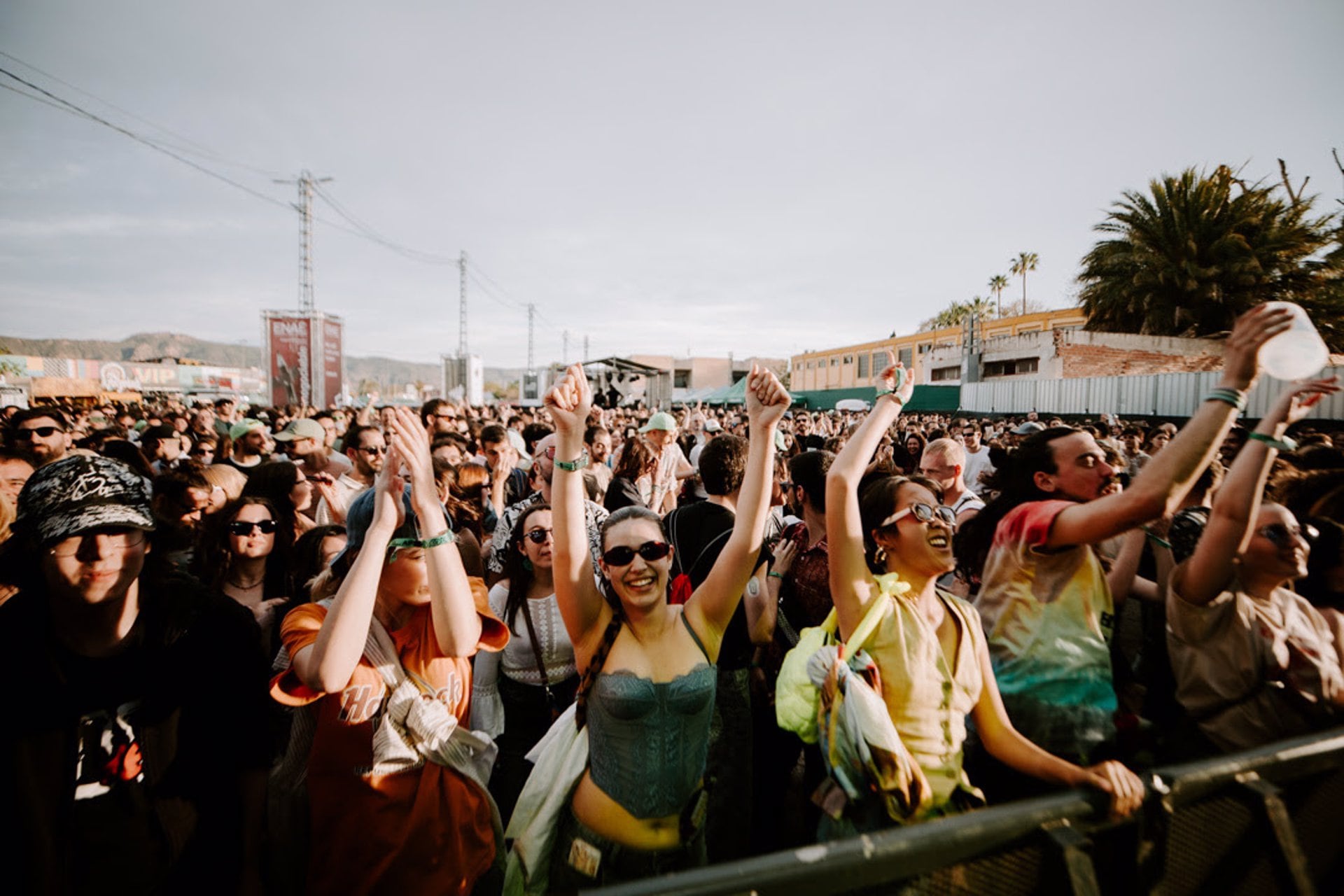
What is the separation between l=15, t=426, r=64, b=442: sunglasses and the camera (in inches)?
191

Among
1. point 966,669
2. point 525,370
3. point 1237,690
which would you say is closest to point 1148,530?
point 1237,690

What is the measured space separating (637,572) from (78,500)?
5.02ft

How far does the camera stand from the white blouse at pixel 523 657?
8.36 feet

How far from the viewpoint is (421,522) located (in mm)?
1809

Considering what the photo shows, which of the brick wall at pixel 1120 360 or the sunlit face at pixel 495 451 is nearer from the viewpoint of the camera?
the sunlit face at pixel 495 451

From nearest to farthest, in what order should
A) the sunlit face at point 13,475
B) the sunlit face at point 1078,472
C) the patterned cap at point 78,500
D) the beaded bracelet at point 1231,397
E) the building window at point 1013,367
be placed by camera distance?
the patterned cap at point 78,500
the beaded bracelet at point 1231,397
the sunlit face at point 1078,472
the sunlit face at point 13,475
the building window at point 1013,367

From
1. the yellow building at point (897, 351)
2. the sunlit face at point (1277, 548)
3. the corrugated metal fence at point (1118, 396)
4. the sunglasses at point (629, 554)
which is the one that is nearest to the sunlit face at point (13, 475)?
the sunglasses at point (629, 554)

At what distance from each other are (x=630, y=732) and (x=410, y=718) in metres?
0.70

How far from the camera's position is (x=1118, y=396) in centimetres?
1897

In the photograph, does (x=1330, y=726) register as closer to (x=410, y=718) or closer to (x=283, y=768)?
(x=410, y=718)

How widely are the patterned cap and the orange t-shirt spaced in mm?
528

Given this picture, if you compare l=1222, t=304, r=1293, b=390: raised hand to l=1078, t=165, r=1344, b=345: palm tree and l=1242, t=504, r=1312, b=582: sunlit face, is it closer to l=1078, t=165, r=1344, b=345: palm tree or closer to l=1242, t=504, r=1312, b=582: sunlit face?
l=1242, t=504, r=1312, b=582: sunlit face

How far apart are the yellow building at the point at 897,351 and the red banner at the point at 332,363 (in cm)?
2796

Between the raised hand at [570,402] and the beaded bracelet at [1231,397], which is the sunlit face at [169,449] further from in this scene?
the beaded bracelet at [1231,397]
